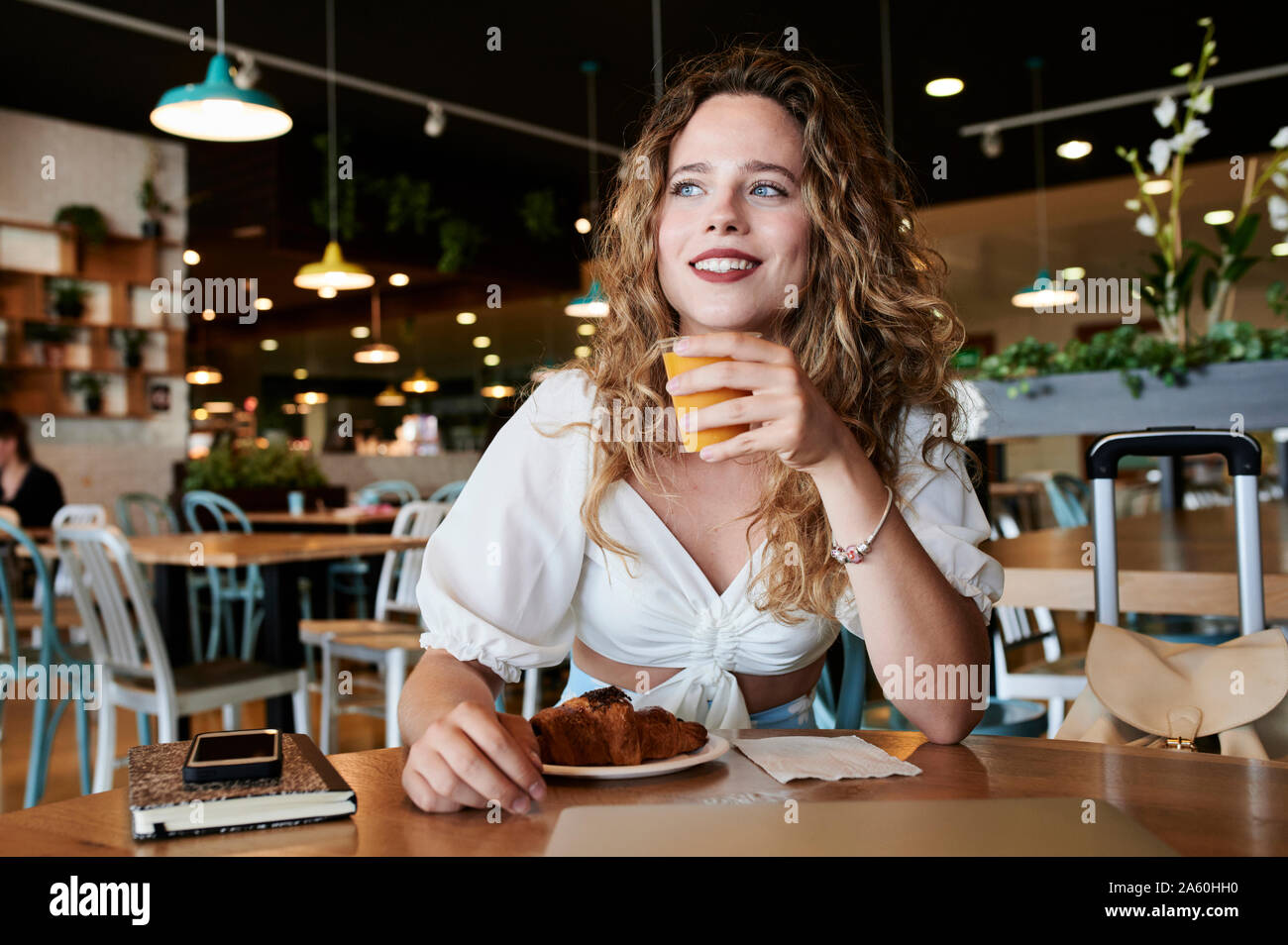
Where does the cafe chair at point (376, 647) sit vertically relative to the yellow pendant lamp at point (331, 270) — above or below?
Answer: below

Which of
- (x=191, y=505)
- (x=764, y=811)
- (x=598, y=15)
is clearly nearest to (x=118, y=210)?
(x=191, y=505)

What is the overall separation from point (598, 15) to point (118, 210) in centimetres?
380

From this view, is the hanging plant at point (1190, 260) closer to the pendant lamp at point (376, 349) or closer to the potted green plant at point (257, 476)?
the potted green plant at point (257, 476)

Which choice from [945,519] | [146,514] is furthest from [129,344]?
[945,519]

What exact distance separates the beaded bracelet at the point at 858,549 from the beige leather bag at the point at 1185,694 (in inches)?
9.4

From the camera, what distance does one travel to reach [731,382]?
90 centimetres

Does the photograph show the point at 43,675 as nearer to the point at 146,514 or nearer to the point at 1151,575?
the point at 1151,575

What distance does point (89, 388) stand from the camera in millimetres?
7270

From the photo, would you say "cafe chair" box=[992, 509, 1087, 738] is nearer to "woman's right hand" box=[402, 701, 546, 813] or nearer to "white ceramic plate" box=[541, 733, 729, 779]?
"white ceramic plate" box=[541, 733, 729, 779]

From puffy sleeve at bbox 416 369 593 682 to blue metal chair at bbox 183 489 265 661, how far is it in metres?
3.94

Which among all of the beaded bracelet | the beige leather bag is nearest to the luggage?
the beige leather bag

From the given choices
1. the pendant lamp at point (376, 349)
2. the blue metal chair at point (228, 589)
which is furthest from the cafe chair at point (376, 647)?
the pendant lamp at point (376, 349)

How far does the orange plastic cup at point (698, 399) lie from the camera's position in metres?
0.91

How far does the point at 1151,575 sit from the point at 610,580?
3.67ft
